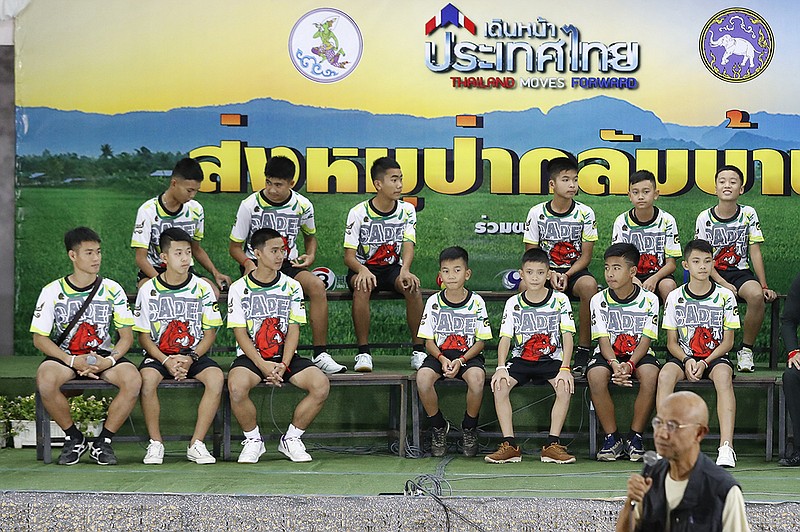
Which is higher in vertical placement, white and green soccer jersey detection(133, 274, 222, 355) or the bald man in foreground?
white and green soccer jersey detection(133, 274, 222, 355)

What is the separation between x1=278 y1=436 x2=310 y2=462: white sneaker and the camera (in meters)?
6.25

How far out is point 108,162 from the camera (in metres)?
8.09

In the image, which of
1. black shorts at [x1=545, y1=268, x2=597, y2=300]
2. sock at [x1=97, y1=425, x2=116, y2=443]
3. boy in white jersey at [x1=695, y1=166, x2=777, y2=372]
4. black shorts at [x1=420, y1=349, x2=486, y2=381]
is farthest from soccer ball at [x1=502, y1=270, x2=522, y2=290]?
sock at [x1=97, y1=425, x2=116, y2=443]

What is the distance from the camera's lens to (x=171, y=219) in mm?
7184

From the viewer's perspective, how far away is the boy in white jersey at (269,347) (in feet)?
20.4

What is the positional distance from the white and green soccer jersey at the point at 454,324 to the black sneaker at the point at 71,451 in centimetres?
203

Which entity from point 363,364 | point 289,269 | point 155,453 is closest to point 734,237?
point 363,364

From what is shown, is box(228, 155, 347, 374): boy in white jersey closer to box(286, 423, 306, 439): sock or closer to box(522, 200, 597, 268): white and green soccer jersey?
box(286, 423, 306, 439): sock

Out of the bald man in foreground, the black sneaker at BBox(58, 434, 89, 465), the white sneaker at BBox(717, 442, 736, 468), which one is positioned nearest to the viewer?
the bald man in foreground

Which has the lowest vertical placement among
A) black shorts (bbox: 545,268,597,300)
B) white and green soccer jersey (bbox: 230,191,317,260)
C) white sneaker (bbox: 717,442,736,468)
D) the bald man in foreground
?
white sneaker (bbox: 717,442,736,468)

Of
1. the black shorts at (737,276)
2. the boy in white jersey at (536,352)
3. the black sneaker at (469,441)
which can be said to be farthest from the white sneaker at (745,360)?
the black sneaker at (469,441)

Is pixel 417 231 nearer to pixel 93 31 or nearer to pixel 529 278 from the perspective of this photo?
pixel 529 278

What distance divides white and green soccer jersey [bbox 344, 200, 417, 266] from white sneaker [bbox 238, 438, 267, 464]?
158 centimetres

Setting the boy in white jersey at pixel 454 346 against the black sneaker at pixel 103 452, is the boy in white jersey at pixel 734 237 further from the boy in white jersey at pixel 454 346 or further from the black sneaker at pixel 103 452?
the black sneaker at pixel 103 452
